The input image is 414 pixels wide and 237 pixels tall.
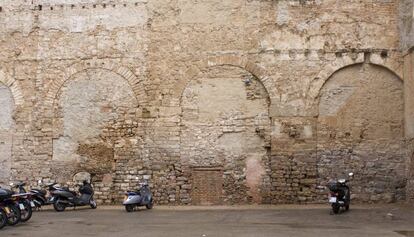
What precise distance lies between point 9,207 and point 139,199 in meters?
4.14

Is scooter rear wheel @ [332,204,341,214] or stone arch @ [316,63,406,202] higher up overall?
stone arch @ [316,63,406,202]

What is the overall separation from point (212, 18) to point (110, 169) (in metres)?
5.38

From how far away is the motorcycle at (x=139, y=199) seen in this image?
15148 millimetres

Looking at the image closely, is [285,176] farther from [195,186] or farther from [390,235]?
[390,235]

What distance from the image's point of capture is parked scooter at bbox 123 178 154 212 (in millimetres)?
15148

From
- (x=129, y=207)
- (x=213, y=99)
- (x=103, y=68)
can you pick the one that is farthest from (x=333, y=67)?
(x=129, y=207)

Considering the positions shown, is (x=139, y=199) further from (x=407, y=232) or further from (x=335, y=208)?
(x=407, y=232)

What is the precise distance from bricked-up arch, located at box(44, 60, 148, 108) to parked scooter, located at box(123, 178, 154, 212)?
111 inches

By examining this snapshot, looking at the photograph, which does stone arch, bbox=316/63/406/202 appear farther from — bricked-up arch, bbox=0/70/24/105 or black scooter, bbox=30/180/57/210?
bricked-up arch, bbox=0/70/24/105

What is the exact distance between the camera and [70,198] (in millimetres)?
15938

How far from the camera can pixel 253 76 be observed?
17.2 metres

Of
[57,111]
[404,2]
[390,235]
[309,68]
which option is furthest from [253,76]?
[390,235]

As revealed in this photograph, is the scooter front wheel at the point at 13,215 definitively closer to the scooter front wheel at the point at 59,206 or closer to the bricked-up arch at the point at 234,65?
the scooter front wheel at the point at 59,206

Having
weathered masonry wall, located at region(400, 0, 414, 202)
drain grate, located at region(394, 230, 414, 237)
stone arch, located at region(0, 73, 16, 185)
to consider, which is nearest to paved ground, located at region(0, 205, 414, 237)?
drain grate, located at region(394, 230, 414, 237)
